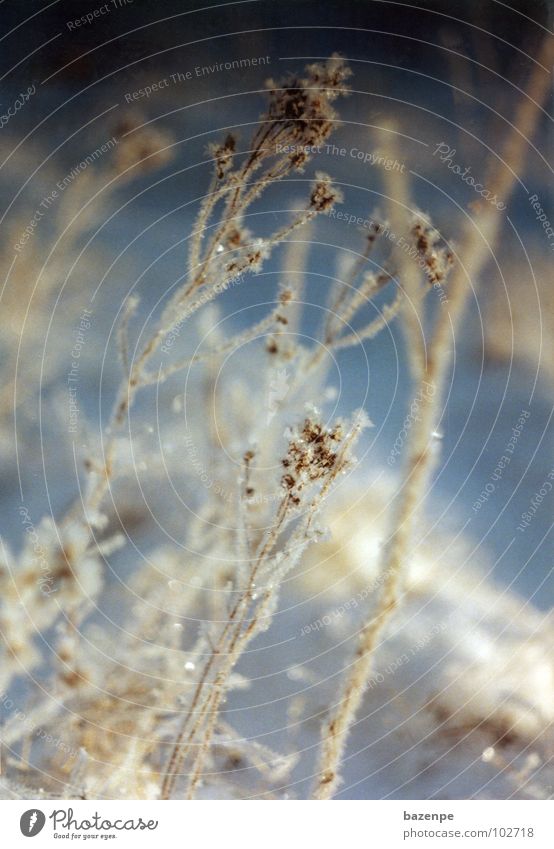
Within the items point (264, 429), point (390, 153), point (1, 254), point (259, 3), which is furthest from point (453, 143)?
point (1, 254)

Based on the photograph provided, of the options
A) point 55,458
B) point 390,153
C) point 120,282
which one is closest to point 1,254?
point 120,282

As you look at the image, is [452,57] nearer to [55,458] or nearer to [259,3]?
[259,3]

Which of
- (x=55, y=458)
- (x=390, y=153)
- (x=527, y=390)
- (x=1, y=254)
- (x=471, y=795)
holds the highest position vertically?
(x=390, y=153)

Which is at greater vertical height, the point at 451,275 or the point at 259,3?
the point at 259,3
